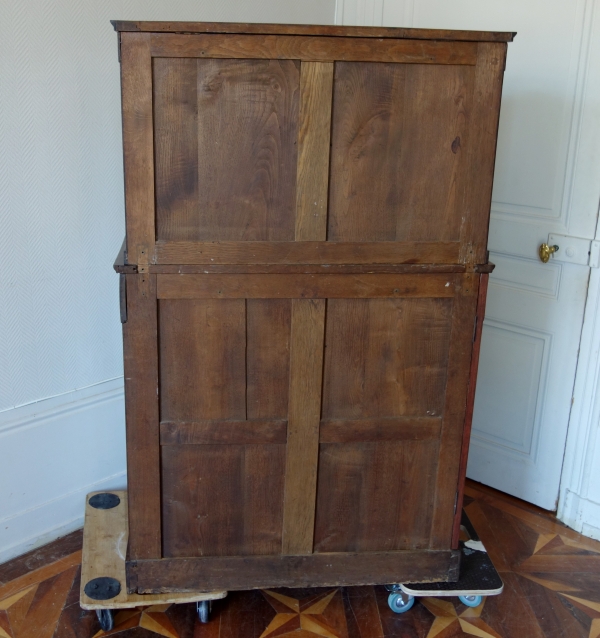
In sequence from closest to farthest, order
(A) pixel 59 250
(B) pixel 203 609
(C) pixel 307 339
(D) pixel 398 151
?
1. (D) pixel 398 151
2. (C) pixel 307 339
3. (B) pixel 203 609
4. (A) pixel 59 250

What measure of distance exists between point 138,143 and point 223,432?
0.78m

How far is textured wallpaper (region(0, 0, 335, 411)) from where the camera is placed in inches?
85.1

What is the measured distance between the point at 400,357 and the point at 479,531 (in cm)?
105

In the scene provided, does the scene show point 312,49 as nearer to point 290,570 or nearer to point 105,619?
point 290,570

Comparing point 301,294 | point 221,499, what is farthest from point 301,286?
point 221,499

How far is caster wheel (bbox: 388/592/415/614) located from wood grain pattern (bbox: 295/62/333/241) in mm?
1135

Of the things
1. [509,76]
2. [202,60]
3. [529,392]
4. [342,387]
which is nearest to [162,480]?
[342,387]

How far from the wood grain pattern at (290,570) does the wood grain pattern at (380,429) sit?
1.18ft

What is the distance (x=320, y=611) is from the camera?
2.22 m

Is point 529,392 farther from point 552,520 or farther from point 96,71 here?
point 96,71

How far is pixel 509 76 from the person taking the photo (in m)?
2.57

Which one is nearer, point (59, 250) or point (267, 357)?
point (267, 357)

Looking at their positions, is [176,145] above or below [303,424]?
above

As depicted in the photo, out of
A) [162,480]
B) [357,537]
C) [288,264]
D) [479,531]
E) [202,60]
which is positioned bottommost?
[479,531]
